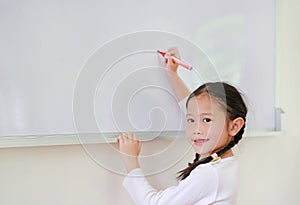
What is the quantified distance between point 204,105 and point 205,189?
0.18 m

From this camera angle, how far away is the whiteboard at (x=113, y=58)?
896mm

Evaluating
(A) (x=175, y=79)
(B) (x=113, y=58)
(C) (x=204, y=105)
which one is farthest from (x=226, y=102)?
(B) (x=113, y=58)

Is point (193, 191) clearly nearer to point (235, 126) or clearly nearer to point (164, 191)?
point (164, 191)

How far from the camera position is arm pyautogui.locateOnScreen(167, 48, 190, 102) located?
39.3 inches

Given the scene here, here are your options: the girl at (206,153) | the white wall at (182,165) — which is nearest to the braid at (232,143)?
the girl at (206,153)

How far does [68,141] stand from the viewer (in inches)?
36.4

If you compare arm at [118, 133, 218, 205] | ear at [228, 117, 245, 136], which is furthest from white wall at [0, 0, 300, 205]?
ear at [228, 117, 245, 136]

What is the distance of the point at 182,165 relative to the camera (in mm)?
1062

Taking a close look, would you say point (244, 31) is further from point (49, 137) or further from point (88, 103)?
point (49, 137)

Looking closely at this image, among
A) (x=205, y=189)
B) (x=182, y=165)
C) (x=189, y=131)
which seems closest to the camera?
(x=205, y=189)

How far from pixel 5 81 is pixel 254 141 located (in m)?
0.66

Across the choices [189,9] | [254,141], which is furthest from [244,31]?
[254,141]

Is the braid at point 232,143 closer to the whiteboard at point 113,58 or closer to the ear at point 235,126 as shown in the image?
the ear at point 235,126

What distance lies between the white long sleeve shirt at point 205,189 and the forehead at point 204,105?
0.11 metres
